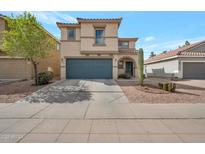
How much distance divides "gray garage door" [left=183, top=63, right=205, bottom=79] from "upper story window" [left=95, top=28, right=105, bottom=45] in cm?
1159

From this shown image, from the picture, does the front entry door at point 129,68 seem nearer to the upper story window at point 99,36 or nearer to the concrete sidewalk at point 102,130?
the upper story window at point 99,36

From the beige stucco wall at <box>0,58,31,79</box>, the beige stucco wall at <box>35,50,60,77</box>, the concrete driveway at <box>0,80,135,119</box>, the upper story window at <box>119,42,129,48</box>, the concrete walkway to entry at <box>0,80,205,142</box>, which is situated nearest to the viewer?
the concrete walkway to entry at <box>0,80,205,142</box>

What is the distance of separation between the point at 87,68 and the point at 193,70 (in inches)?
548

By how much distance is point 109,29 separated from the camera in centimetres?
1886

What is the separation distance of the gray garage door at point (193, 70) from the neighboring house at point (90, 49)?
966 centimetres

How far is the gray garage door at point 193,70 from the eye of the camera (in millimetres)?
23234

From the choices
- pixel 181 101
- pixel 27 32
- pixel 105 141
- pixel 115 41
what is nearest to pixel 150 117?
pixel 105 141

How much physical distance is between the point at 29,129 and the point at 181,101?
7680 millimetres

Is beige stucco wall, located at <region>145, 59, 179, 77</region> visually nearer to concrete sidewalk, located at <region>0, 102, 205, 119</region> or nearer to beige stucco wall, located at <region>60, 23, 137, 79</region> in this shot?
beige stucco wall, located at <region>60, 23, 137, 79</region>

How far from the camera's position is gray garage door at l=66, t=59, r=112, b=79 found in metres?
19.6

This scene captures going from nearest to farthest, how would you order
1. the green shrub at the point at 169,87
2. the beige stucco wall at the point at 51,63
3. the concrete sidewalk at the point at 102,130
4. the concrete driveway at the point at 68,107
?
1. the concrete sidewalk at the point at 102,130
2. the concrete driveway at the point at 68,107
3. the green shrub at the point at 169,87
4. the beige stucco wall at the point at 51,63

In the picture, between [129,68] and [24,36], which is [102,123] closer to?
[24,36]

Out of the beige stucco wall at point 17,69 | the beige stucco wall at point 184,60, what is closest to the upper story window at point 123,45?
the beige stucco wall at point 184,60

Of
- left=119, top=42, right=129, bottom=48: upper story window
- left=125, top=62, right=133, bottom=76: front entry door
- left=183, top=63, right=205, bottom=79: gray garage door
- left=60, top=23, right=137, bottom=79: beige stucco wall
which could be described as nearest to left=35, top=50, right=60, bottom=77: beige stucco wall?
left=60, top=23, right=137, bottom=79: beige stucco wall
